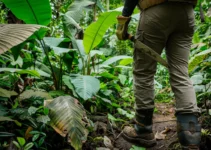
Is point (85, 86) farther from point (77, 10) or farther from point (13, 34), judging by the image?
point (77, 10)

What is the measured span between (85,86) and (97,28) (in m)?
0.77

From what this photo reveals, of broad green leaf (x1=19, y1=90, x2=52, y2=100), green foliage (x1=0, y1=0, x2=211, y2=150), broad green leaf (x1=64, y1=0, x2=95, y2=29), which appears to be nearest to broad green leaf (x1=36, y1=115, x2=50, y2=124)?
green foliage (x1=0, y1=0, x2=211, y2=150)

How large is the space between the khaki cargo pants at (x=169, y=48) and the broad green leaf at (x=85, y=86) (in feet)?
1.20

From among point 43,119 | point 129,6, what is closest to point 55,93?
point 43,119

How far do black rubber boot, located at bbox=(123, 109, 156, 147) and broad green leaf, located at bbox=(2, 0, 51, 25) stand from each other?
1221 mm

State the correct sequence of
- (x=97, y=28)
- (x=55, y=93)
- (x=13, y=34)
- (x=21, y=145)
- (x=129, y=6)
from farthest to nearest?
(x=97, y=28), (x=55, y=93), (x=129, y=6), (x=21, y=145), (x=13, y=34)

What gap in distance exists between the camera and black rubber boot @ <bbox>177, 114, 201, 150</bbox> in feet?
6.64

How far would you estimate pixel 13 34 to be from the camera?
5.22 feet

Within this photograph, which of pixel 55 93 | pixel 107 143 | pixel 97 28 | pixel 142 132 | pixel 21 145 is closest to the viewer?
pixel 21 145

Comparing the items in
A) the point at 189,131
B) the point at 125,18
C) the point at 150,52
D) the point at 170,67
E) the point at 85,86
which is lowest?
the point at 189,131

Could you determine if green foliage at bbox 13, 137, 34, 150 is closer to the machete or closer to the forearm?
the machete

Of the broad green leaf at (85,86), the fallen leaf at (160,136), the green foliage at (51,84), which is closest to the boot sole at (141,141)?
the fallen leaf at (160,136)

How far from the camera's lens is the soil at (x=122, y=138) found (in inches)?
89.4

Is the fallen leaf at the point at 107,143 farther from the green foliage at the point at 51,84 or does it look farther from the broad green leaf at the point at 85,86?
the broad green leaf at the point at 85,86
